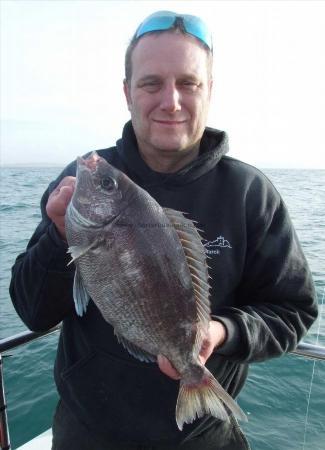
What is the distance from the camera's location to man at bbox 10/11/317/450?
237 cm

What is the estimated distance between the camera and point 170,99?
2365 mm

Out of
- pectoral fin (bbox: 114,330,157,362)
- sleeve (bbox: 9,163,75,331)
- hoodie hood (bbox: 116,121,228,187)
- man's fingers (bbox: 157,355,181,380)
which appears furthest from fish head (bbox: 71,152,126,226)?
man's fingers (bbox: 157,355,181,380)

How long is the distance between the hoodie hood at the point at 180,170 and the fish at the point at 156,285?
50 cm

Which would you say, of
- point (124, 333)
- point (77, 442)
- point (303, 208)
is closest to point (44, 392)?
point (77, 442)

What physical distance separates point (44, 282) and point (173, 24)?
1697mm

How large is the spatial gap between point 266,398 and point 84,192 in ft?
17.2

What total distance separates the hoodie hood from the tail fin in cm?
120

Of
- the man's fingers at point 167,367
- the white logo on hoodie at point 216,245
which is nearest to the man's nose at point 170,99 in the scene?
the white logo on hoodie at point 216,245

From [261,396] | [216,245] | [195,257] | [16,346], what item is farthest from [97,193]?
[261,396]

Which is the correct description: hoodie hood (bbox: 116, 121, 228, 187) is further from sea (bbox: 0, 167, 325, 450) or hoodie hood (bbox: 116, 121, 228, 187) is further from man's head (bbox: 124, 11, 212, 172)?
sea (bbox: 0, 167, 325, 450)

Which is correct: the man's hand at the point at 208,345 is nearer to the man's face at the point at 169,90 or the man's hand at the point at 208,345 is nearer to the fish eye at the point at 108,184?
the fish eye at the point at 108,184

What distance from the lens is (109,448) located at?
7.99 ft

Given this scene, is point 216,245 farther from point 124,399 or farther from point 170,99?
point 124,399

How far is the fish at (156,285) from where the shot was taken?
2.12 meters
